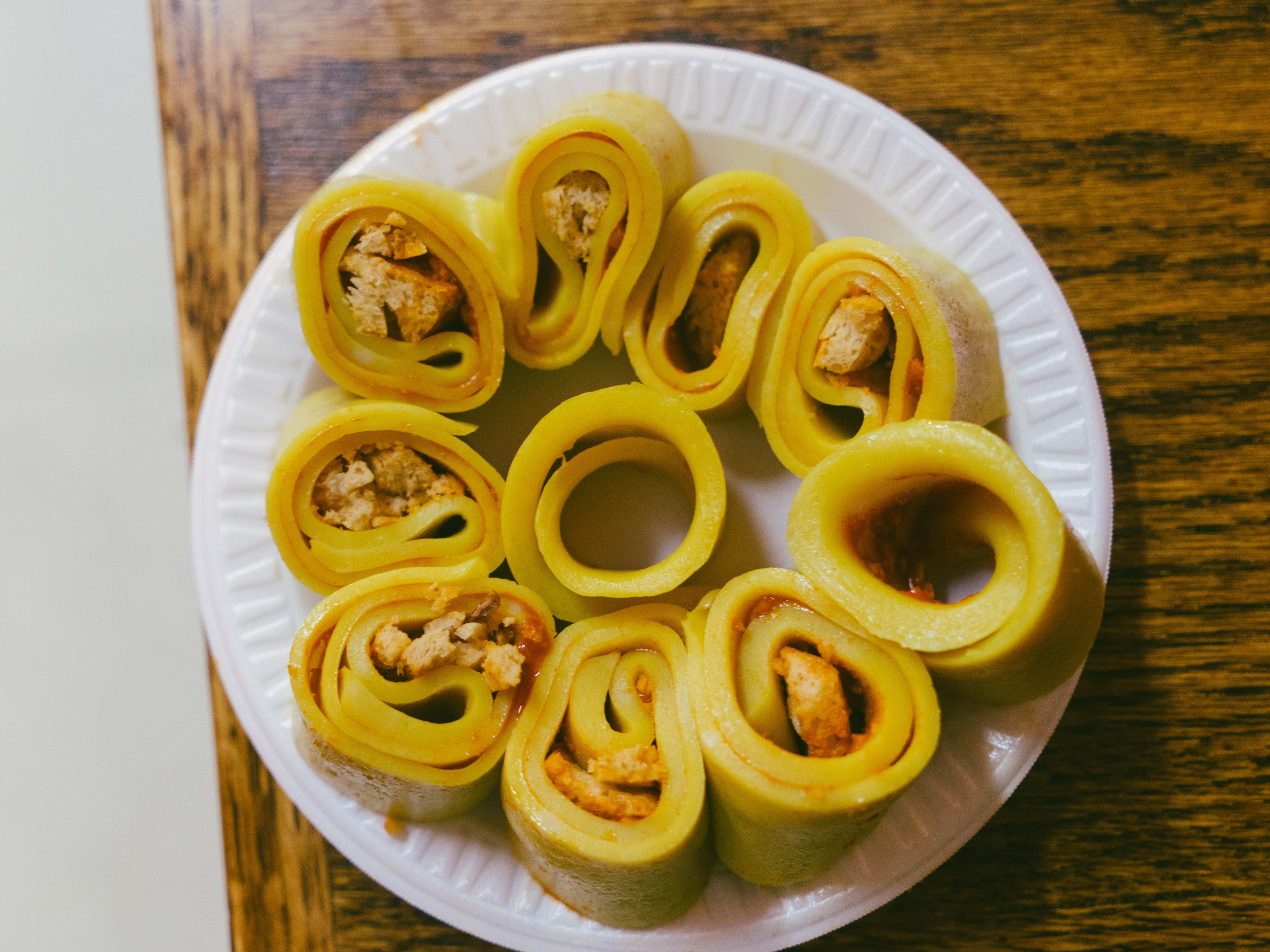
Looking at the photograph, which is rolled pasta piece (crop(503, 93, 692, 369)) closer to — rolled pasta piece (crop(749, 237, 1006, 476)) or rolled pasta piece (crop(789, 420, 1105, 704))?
rolled pasta piece (crop(749, 237, 1006, 476))

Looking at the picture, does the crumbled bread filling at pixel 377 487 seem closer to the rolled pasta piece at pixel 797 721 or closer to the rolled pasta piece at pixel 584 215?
the rolled pasta piece at pixel 584 215

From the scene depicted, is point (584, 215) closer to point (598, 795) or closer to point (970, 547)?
point (970, 547)

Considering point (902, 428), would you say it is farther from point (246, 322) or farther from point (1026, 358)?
point (246, 322)

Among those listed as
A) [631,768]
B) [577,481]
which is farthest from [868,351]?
[631,768]

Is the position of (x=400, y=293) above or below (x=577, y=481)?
above

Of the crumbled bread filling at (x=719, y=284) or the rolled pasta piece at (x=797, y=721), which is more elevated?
the crumbled bread filling at (x=719, y=284)

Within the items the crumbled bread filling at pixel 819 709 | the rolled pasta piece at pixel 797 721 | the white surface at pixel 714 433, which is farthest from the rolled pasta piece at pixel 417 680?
the crumbled bread filling at pixel 819 709
